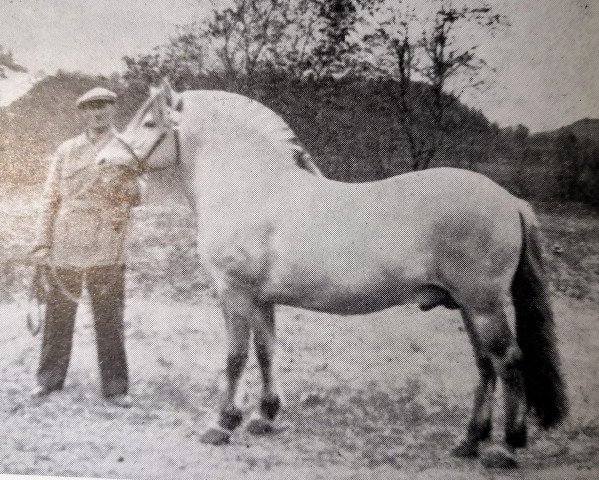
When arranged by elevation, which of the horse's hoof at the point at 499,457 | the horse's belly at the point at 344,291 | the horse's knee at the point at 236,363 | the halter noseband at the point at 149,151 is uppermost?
the halter noseband at the point at 149,151

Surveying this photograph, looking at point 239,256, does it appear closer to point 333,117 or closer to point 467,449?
point 333,117

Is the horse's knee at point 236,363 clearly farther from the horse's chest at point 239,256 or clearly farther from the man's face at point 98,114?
the man's face at point 98,114

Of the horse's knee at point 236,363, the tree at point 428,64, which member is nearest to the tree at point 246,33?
the tree at point 428,64

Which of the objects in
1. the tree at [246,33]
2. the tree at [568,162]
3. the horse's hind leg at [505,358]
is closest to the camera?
the horse's hind leg at [505,358]

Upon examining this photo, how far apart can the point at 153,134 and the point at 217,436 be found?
1.18 meters

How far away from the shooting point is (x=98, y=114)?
7.71 ft

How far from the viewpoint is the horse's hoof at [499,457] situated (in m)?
2.14

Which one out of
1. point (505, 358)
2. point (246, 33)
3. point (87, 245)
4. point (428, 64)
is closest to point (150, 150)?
point (87, 245)

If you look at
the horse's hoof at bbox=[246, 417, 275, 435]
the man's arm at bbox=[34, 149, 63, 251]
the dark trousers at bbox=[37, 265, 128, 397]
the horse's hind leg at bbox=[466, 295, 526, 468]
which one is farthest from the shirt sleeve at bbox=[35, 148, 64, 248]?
the horse's hind leg at bbox=[466, 295, 526, 468]

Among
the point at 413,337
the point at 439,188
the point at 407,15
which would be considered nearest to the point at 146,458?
the point at 413,337

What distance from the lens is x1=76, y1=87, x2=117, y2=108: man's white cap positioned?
2332mm

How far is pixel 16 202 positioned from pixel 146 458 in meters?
1.16

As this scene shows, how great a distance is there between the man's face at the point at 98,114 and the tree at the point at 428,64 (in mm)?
1042

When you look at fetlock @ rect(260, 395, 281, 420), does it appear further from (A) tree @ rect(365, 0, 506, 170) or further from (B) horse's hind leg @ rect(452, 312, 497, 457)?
(A) tree @ rect(365, 0, 506, 170)
